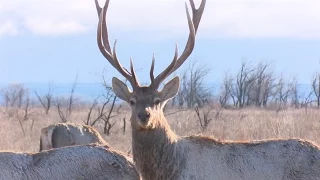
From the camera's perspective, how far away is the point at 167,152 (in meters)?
8.73

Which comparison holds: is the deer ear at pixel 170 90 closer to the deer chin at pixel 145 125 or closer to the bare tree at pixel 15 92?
the deer chin at pixel 145 125

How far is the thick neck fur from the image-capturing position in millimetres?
8633

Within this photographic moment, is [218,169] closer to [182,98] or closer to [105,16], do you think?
[105,16]

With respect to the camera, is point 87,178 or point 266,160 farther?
point 266,160

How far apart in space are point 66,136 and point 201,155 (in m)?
A: 4.62

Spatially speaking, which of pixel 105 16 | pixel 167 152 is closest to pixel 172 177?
pixel 167 152

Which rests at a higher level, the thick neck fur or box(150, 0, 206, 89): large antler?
box(150, 0, 206, 89): large antler

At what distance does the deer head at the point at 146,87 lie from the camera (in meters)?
8.54

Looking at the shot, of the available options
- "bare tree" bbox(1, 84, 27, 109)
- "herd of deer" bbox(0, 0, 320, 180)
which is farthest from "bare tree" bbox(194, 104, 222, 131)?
"bare tree" bbox(1, 84, 27, 109)

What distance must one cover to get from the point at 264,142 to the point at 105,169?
6.93 ft

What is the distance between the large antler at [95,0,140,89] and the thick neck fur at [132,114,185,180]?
0.65m

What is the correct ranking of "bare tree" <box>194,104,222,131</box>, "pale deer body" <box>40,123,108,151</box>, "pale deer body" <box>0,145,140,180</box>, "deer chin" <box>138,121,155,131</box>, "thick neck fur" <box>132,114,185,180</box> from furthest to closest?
"bare tree" <box>194,104,222,131</box>
"pale deer body" <box>40,123,108,151</box>
"thick neck fur" <box>132,114,185,180</box>
"deer chin" <box>138,121,155,131</box>
"pale deer body" <box>0,145,140,180</box>

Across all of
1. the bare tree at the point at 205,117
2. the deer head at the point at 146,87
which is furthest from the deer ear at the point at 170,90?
the bare tree at the point at 205,117

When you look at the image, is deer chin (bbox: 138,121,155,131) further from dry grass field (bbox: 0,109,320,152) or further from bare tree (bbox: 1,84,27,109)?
bare tree (bbox: 1,84,27,109)
